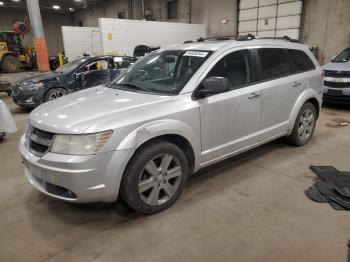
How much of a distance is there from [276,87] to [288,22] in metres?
8.75

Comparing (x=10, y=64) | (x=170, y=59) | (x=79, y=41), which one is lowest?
(x=10, y=64)

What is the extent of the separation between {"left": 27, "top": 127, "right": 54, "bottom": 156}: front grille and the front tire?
70cm

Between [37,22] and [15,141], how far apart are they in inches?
310

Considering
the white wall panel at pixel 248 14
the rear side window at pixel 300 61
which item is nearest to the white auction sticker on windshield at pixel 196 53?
the rear side window at pixel 300 61

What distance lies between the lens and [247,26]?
12219 millimetres

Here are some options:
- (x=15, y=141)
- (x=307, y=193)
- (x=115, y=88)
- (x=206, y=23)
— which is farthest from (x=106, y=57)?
(x=206, y=23)

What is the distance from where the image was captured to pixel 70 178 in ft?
7.12

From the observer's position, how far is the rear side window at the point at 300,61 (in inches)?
150

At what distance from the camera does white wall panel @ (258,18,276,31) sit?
1120cm

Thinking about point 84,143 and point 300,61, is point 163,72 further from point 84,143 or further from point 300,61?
point 300,61

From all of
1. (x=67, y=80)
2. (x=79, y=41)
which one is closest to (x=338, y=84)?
(x=67, y=80)

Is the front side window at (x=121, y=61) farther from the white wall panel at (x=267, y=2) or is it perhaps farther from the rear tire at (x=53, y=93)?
the white wall panel at (x=267, y=2)

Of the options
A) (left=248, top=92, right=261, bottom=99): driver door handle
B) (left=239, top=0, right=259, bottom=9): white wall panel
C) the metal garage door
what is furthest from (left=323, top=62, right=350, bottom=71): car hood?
(left=239, top=0, right=259, bottom=9): white wall panel

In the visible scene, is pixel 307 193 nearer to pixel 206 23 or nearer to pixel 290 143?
pixel 290 143
